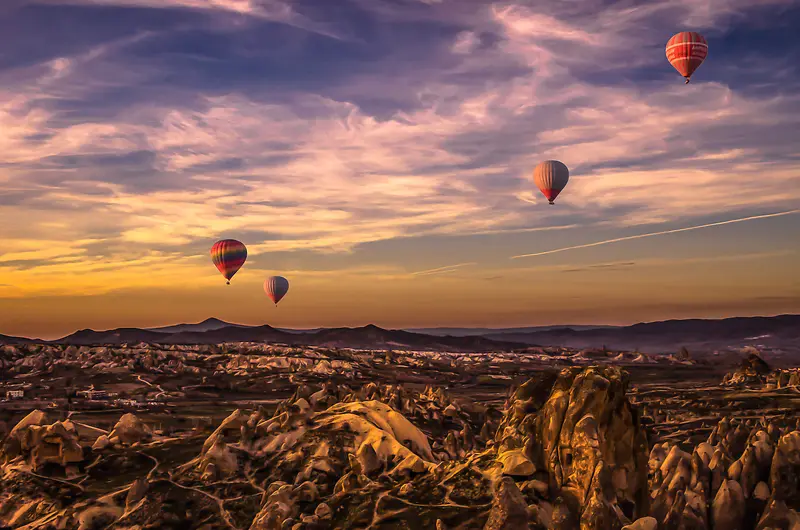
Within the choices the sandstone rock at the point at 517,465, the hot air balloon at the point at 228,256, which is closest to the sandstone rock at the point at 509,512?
the sandstone rock at the point at 517,465

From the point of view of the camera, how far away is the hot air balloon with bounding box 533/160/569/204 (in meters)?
152

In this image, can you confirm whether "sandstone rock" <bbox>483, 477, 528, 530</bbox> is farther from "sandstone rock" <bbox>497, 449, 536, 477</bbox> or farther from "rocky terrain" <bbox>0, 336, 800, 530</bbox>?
"sandstone rock" <bbox>497, 449, 536, 477</bbox>

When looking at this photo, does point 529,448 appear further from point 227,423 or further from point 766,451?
point 227,423

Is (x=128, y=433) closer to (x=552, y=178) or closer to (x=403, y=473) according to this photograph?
(x=403, y=473)

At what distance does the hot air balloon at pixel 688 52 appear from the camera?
463 feet

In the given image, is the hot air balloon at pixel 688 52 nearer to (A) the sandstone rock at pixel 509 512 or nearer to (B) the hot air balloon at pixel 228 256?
(B) the hot air balloon at pixel 228 256

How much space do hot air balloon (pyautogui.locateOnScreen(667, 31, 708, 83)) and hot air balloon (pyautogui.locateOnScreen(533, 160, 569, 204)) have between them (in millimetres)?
28437

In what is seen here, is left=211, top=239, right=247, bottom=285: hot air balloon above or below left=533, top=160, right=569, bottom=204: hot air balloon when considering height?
below

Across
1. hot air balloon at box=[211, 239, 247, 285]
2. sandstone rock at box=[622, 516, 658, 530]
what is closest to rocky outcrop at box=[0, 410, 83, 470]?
sandstone rock at box=[622, 516, 658, 530]

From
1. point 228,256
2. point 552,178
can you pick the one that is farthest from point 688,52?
point 228,256

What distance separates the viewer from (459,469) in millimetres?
58469

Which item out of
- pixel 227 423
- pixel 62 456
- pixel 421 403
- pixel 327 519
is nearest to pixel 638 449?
pixel 327 519

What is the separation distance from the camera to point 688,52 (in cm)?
14100

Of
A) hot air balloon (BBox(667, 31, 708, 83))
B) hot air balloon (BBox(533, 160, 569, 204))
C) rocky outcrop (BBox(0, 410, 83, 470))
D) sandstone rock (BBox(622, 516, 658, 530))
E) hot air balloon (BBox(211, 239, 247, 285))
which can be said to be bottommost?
rocky outcrop (BBox(0, 410, 83, 470))
